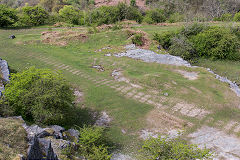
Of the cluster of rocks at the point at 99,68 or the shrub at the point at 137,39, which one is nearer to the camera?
the cluster of rocks at the point at 99,68

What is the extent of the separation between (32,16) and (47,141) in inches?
2201

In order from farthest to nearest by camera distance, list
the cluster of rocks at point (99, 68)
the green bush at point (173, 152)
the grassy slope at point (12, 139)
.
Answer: the cluster of rocks at point (99, 68) → the green bush at point (173, 152) → the grassy slope at point (12, 139)

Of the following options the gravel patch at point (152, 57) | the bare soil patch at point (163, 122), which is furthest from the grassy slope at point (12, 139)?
the gravel patch at point (152, 57)

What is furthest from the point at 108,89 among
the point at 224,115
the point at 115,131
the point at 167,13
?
the point at 167,13

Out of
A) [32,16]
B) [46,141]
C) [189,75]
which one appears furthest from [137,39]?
[46,141]

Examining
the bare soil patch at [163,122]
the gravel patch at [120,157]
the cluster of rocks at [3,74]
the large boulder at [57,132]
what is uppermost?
the cluster of rocks at [3,74]

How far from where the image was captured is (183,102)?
25.1m

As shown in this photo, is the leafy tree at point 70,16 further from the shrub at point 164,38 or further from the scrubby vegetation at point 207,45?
the scrubby vegetation at point 207,45

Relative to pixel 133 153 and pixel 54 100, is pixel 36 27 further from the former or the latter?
pixel 133 153

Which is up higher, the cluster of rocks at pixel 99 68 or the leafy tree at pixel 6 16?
the leafy tree at pixel 6 16

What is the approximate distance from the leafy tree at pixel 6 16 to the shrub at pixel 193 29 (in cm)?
4573

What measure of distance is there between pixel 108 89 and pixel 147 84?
5.51 meters

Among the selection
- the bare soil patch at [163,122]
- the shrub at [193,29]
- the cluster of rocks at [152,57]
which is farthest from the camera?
the shrub at [193,29]

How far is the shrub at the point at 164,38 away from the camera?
4550cm
